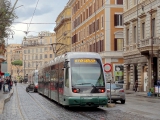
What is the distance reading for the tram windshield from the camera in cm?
2048

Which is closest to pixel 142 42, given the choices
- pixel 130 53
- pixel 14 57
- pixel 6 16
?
pixel 130 53

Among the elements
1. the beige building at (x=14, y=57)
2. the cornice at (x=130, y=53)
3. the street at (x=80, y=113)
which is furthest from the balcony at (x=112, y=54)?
the beige building at (x=14, y=57)

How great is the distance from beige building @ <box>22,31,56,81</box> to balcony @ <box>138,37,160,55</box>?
3987 inches

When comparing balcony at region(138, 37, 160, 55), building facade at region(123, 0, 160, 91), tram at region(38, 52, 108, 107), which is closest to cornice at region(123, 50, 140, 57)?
building facade at region(123, 0, 160, 91)

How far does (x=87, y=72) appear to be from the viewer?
20.7 meters

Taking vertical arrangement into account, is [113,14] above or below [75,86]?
above

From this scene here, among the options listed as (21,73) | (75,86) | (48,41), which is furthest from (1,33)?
(21,73)

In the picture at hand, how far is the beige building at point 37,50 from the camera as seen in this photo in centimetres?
14888

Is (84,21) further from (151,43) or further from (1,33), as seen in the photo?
(1,33)

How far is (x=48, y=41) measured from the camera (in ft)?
491

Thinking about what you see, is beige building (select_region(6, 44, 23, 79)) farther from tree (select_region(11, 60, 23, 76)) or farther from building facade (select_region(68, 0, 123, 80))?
building facade (select_region(68, 0, 123, 80))

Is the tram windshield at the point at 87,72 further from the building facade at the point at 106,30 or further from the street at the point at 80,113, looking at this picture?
the building facade at the point at 106,30

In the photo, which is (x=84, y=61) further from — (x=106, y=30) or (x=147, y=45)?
(x=106, y=30)

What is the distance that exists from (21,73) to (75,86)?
168020 mm
